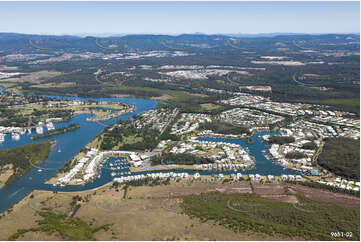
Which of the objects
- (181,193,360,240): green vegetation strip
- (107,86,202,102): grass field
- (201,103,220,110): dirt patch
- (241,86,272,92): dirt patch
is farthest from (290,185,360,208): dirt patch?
(241,86,272,92): dirt patch

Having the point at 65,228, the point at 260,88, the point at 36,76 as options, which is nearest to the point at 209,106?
the point at 260,88

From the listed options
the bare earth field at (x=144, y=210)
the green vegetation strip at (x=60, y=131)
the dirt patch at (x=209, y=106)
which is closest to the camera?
the bare earth field at (x=144, y=210)

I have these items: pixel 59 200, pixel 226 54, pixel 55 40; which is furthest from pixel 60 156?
pixel 55 40

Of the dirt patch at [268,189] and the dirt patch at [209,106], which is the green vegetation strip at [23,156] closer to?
the dirt patch at [268,189]

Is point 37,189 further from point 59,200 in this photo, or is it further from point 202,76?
point 202,76

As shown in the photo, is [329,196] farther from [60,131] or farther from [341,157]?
[60,131]

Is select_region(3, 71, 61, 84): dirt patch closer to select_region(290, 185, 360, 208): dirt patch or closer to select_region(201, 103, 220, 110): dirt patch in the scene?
select_region(201, 103, 220, 110): dirt patch

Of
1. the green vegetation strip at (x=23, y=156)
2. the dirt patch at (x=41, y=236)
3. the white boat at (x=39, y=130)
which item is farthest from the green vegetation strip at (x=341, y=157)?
the white boat at (x=39, y=130)
